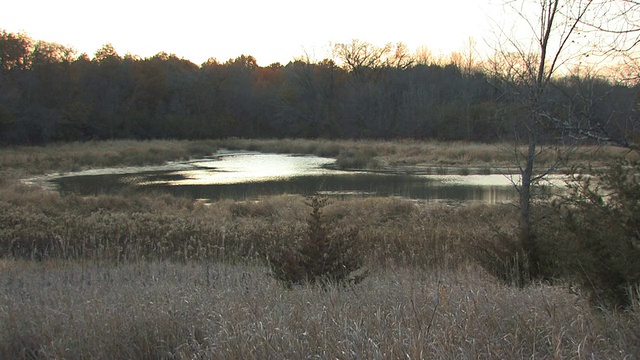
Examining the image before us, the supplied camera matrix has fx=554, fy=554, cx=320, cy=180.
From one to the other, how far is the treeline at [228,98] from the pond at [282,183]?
2450cm

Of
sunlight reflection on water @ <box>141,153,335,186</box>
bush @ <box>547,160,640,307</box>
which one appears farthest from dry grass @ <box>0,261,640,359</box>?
sunlight reflection on water @ <box>141,153,335,186</box>

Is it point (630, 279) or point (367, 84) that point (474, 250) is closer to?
point (630, 279)

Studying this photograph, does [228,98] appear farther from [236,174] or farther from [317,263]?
[317,263]

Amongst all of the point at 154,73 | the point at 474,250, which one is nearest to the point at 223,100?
the point at 154,73

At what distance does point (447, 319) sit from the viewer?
12.3ft

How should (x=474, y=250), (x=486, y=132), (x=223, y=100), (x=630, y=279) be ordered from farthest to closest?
1. (x=223, y=100)
2. (x=486, y=132)
3. (x=474, y=250)
4. (x=630, y=279)

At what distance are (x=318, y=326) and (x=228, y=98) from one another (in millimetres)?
87943

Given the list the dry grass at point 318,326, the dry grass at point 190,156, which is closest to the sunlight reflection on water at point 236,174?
the dry grass at point 190,156

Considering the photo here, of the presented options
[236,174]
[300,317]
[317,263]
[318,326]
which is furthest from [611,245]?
[236,174]

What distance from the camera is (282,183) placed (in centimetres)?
2966

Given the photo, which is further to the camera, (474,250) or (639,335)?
(474,250)

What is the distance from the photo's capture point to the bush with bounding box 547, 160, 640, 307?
159 inches

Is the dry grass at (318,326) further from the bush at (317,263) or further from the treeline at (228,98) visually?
the treeline at (228,98)

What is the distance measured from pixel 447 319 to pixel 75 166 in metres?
40.5
